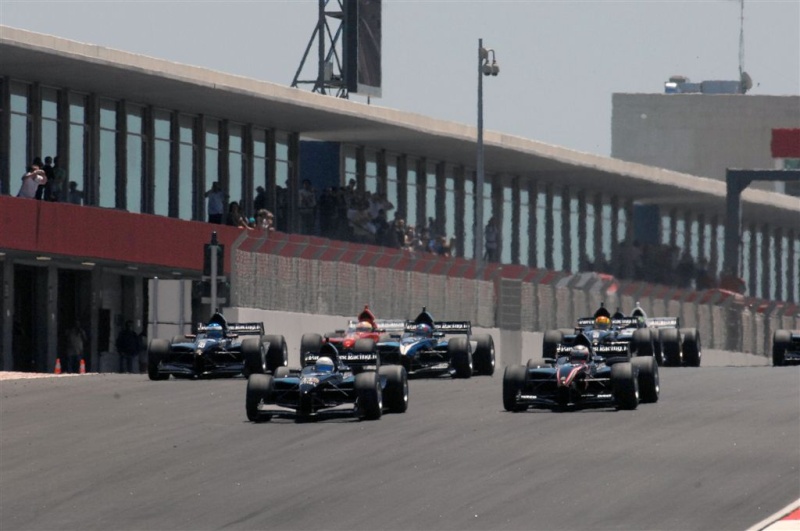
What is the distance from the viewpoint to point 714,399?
2823 cm

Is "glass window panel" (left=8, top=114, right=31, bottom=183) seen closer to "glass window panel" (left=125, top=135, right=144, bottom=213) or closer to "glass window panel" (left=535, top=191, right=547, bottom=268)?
"glass window panel" (left=125, top=135, right=144, bottom=213)

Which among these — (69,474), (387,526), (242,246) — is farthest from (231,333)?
(387,526)

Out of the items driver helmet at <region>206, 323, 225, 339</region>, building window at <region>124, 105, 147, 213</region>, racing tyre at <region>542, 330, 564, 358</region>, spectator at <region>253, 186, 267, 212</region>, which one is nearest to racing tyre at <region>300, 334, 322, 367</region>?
driver helmet at <region>206, 323, 225, 339</region>

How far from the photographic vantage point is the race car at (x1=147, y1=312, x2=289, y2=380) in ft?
103

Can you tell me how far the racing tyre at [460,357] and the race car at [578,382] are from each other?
217 inches

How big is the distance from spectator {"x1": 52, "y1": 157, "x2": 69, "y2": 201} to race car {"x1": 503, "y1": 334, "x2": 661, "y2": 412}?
15700mm

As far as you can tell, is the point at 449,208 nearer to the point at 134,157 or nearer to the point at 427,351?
the point at 134,157

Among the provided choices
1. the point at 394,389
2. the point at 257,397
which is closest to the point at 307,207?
the point at 394,389

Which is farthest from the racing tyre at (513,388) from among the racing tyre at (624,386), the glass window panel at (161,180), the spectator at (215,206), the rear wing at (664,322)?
the glass window panel at (161,180)

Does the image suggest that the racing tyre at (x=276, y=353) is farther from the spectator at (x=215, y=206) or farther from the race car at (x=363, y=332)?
the spectator at (x=215, y=206)

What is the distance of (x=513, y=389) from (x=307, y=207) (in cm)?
2331

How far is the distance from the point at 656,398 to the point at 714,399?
1.55 m

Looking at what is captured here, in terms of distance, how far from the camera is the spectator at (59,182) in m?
39.8

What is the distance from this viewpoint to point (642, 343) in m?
35.2
